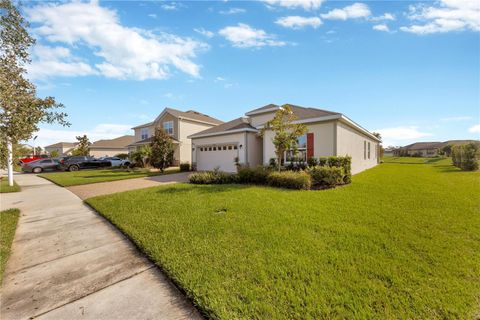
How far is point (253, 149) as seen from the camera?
1612 centimetres

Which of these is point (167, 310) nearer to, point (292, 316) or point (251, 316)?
point (251, 316)

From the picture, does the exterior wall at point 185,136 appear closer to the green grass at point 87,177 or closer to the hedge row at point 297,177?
the green grass at point 87,177

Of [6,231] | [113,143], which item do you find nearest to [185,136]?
[6,231]

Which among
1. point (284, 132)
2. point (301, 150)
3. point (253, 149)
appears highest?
point (284, 132)

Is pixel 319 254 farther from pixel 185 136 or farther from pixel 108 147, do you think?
pixel 108 147

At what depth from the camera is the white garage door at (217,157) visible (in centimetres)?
1667

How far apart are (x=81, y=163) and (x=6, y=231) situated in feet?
66.8

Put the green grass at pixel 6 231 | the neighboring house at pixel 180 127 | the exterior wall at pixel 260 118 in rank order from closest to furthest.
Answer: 1. the green grass at pixel 6 231
2. the exterior wall at pixel 260 118
3. the neighboring house at pixel 180 127

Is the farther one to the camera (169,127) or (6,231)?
(169,127)

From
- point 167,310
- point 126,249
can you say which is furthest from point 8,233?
point 167,310

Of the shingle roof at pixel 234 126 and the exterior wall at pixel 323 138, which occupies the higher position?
the shingle roof at pixel 234 126

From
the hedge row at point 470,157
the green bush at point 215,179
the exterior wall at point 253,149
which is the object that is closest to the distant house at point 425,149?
the hedge row at point 470,157

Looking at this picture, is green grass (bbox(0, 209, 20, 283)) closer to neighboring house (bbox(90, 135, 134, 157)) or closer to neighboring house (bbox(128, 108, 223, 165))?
neighboring house (bbox(128, 108, 223, 165))

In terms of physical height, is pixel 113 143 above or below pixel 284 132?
above
